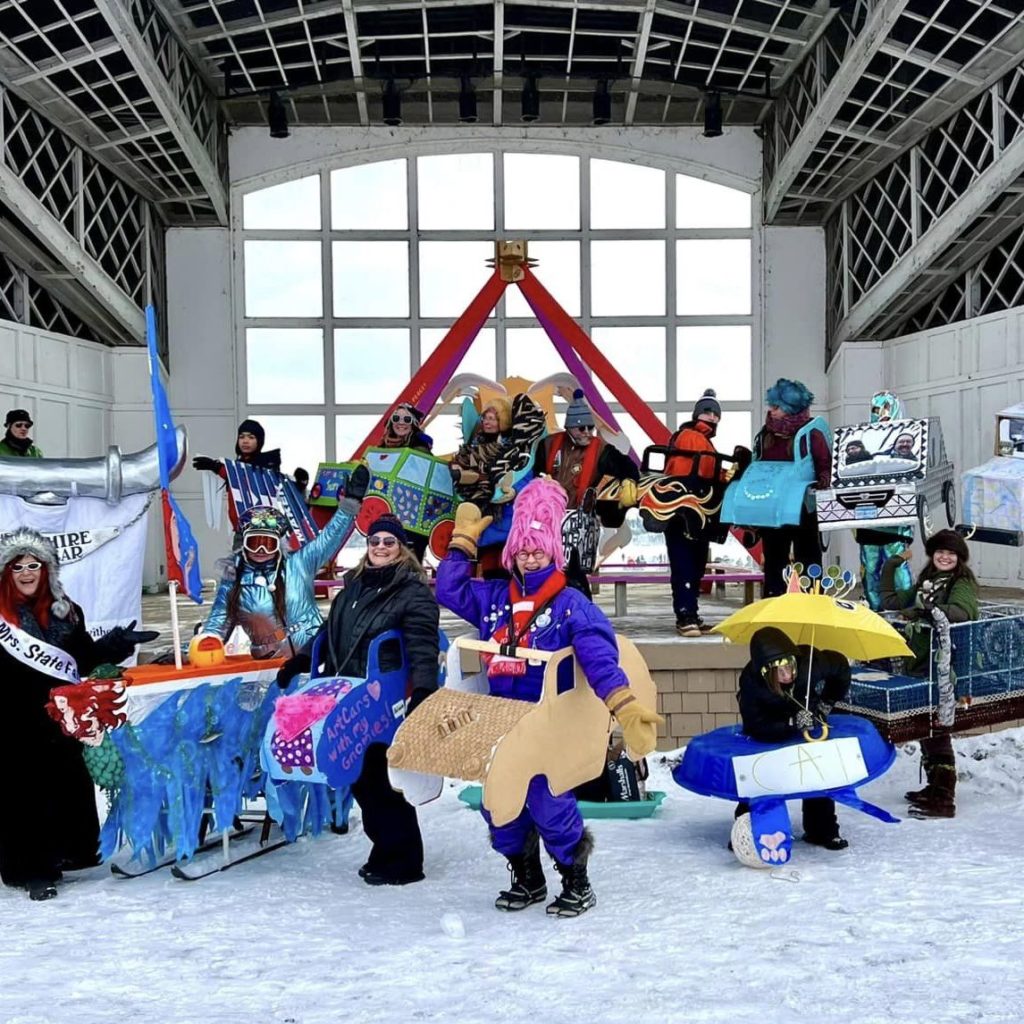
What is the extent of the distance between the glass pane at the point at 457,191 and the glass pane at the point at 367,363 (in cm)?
120

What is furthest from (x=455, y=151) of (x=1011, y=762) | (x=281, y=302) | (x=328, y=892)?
(x=328, y=892)

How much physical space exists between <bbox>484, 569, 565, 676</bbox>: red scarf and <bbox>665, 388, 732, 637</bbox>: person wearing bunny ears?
2482mm

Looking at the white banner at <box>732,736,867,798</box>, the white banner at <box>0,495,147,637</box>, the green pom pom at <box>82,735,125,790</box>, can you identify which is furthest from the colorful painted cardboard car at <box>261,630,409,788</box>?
the white banner at <box>0,495,147,637</box>

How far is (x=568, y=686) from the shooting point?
3469 mm

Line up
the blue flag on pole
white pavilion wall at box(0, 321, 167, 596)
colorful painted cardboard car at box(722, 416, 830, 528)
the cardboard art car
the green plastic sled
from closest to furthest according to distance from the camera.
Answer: the blue flag on pole, the green plastic sled, the cardboard art car, colorful painted cardboard car at box(722, 416, 830, 528), white pavilion wall at box(0, 321, 167, 596)

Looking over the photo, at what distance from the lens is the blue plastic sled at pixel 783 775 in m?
3.80

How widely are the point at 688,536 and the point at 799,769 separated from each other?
220 cm

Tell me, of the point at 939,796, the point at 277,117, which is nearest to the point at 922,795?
the point at 939,796

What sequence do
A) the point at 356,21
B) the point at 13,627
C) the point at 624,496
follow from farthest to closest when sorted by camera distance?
the point at 356,21
the point at 624,496
the point at 13,627

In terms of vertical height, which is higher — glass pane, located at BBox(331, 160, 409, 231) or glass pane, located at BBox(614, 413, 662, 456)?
glass pane, located at BBox(331, 160, 409, 231)

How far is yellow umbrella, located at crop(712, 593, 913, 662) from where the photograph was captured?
401cm

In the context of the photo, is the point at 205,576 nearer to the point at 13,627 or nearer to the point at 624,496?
the point at 624,496

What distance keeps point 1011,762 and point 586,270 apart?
26.0 feet

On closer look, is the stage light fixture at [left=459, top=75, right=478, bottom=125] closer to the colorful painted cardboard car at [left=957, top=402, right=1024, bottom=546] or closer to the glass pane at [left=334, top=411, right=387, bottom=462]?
the glass pane at [left=334, top=411, right=387, bottom=462]
